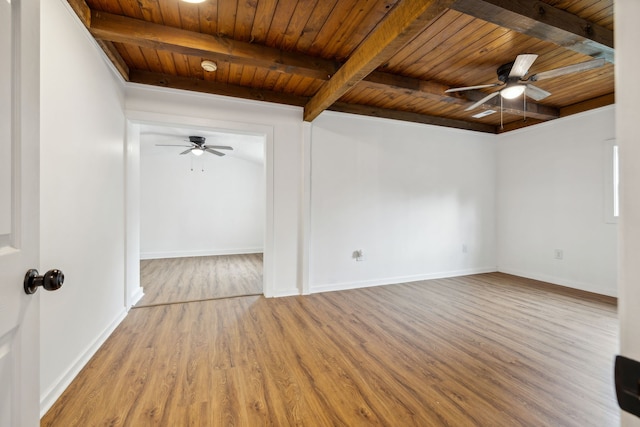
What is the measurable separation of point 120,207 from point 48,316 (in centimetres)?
140

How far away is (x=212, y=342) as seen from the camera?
7.48 ft

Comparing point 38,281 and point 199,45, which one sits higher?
point 199,45

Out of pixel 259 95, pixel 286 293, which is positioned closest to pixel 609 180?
pixel 286 293

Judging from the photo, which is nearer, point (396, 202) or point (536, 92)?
point (536, 92)

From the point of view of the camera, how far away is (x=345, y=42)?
2.32 metres

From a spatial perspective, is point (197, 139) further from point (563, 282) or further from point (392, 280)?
point (563, 282)

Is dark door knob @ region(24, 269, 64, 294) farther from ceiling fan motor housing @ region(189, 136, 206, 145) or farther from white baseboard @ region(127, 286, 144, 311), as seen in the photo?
ceiling fan motor housing @ region(189, 136, 206, 145)

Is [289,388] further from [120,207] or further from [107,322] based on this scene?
[120,207]

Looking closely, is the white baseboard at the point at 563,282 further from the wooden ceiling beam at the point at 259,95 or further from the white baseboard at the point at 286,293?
the white baseboard at the point at 286,293

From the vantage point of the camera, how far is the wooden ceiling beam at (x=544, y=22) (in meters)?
1.68

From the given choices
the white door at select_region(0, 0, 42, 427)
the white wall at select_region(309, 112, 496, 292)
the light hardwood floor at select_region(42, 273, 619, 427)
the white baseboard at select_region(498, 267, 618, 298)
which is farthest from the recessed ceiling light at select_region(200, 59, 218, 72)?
the white baseboard at select_region(498, 267, 618, 298)

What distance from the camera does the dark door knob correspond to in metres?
0.78

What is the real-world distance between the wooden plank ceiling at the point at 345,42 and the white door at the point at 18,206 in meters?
1.50

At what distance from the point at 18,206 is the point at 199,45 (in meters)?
1.96
